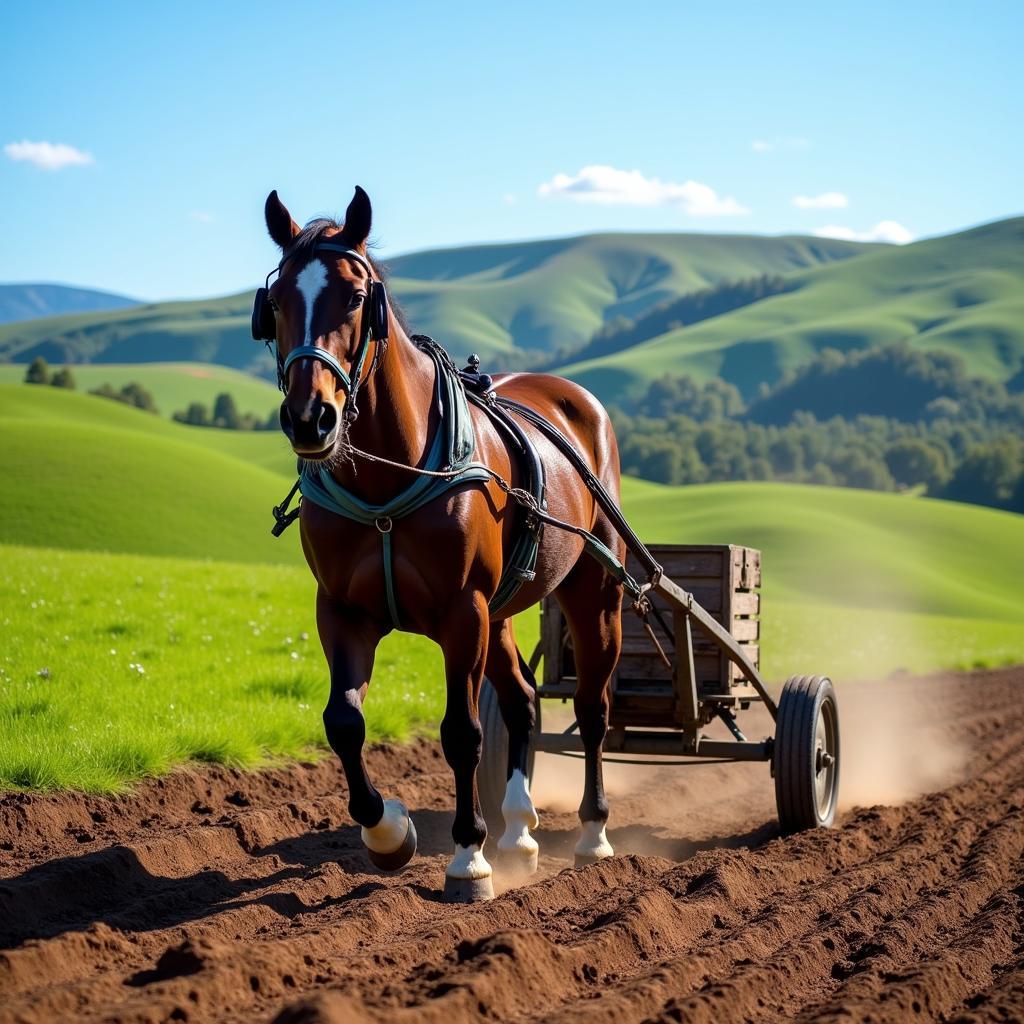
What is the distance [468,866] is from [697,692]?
3.16m

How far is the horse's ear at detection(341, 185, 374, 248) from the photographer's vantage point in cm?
547

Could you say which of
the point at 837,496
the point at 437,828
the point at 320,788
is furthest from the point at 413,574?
the point at 837,496

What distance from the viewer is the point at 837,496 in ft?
235

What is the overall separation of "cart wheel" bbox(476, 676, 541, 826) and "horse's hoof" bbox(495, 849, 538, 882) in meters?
0.94

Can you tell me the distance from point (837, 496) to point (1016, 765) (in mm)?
61614

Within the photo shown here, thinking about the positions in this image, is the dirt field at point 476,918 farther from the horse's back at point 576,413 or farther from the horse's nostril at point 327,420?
the horse's back at point 576,413

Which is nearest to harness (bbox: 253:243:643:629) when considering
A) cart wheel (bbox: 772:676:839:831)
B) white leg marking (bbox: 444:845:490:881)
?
white leg marking (bbox: 444:845:490:881)

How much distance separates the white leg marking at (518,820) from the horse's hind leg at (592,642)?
649 mm

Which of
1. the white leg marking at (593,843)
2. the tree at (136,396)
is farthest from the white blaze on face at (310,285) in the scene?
the tree at (136,396)

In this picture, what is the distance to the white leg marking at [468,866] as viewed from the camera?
5864 mm

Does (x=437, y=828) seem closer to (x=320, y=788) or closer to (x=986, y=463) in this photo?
(x=320, y=788)

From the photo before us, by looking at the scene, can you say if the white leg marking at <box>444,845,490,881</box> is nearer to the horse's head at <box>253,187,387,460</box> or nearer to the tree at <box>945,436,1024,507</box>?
the horse's head at <box>253,187,387,460</box>

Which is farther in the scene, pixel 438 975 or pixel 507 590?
pixel 507 590

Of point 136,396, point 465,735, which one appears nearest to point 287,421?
point 465,735
